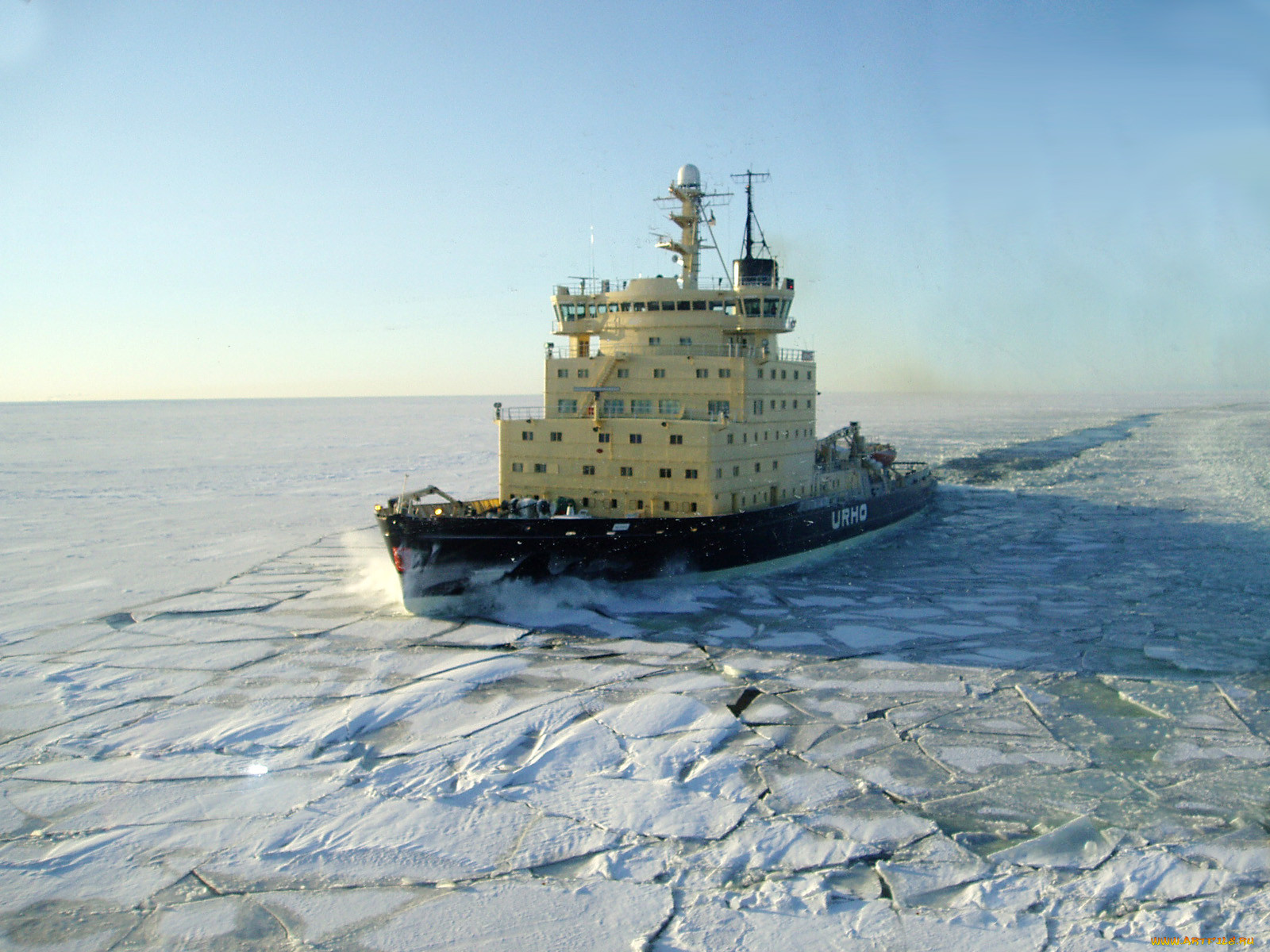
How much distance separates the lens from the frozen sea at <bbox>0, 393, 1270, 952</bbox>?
6457 mm

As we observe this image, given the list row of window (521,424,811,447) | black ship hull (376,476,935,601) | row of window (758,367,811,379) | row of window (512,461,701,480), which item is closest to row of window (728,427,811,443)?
row of window (521,424,811,447)

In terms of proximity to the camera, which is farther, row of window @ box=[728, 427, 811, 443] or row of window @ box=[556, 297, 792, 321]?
row of window @ box=[556, 297, 792, 321]

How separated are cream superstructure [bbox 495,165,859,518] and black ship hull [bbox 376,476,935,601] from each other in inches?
31.7

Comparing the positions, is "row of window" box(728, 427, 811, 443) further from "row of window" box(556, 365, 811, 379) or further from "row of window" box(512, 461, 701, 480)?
"row of window" box(556, 365, 811, 379)

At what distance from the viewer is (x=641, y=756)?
9.06 m

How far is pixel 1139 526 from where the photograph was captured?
77.2ft

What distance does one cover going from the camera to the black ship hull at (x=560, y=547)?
49.4 ft

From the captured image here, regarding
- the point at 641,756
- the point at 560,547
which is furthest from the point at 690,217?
the point at 641,756

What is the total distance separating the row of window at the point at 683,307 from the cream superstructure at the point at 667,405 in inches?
1.1

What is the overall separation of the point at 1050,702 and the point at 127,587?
1645 centimetres

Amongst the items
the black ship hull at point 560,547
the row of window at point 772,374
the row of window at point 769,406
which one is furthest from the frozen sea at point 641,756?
the row of window at point 772,374

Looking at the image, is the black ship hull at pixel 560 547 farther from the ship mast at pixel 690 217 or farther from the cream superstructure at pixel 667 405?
the ship mast at pixel 690 217

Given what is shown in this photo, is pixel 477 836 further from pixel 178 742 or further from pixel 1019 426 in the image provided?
pixel 1019 426

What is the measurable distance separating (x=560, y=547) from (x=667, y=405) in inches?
168
